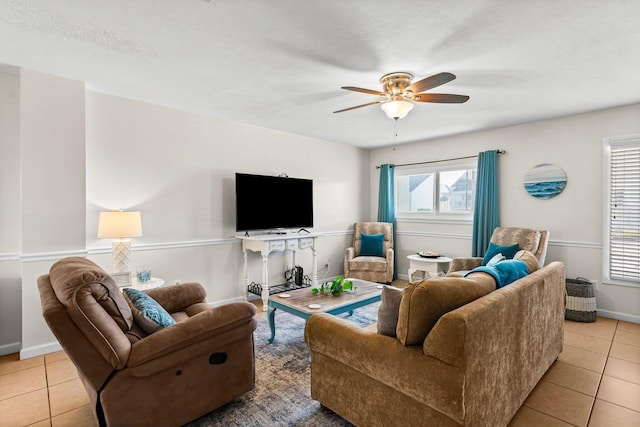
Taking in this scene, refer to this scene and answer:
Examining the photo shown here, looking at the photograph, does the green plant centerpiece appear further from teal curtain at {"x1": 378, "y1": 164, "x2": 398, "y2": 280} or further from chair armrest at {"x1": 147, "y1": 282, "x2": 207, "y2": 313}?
teal curtain at {"x1": 378, "y1": 164, "x2": 398, "y2": 280}

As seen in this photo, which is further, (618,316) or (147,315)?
(618,316)

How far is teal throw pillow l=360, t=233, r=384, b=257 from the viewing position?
5375mm

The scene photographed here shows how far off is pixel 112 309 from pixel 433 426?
1727mm

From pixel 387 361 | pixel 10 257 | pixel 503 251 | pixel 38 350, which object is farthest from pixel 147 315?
pixel 503 251

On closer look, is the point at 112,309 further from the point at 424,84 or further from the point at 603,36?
the point at 603,36

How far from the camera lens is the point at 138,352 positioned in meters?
1.63

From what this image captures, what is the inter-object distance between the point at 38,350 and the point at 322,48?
356cm

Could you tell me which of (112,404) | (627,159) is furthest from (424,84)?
(627,159)

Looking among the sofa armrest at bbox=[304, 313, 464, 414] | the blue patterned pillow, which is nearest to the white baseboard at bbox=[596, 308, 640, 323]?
the sofa armrest at bbox=[304, 313, 464, 414]

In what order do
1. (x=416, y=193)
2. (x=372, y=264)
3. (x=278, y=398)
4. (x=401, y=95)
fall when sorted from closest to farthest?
(x=278, y=398)
(x=401, y=95)
(x=372, y=264)
(x=416, y=193)

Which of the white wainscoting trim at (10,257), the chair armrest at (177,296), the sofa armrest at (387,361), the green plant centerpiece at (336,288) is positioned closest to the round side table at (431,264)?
the green plant centerpiece at (336,288)

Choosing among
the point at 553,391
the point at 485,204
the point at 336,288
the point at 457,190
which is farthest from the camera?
the point at 457,190

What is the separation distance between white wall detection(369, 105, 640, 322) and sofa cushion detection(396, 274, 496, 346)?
134 inches

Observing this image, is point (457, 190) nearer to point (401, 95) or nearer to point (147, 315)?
point (401, 95)
